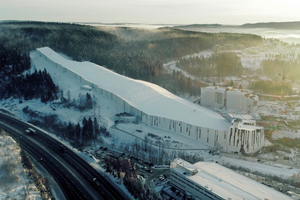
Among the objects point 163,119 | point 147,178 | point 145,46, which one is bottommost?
point 147,178

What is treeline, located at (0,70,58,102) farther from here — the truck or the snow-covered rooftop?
the snow-covered rooftop

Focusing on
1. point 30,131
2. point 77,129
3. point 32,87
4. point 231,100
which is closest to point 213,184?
point 77,129

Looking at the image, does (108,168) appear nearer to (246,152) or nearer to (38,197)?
(38,197)

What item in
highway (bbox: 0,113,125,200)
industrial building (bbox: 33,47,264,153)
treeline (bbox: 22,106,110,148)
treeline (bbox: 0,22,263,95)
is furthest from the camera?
treeline (bbox: 0,22,263,95)

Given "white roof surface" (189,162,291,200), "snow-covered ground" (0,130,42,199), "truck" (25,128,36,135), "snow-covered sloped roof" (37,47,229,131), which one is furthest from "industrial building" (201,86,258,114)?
"snow-covered ground" (0,130,42,199)

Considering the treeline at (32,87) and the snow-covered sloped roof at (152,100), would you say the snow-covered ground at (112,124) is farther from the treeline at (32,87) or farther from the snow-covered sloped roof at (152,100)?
the snow-covered sloped roof at (152,100)

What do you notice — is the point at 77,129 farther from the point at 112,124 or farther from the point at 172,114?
the point at 172,114

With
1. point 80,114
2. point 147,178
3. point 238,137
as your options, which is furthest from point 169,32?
point 147,178
